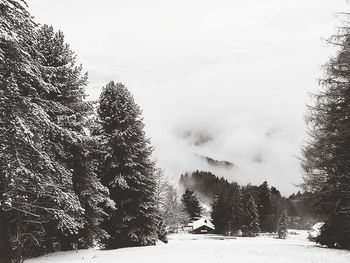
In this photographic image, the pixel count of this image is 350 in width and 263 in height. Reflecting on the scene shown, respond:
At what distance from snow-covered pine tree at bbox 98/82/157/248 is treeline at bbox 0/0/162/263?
0.25 ft

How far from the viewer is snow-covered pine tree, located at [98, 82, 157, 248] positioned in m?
28.1

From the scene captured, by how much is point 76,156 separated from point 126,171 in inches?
252

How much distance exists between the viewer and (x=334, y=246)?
23.2 meters

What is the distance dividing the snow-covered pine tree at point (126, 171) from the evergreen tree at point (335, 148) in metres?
12.2

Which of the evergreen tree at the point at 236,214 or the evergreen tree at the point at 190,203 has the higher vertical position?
the evergreen tree at the point at 190,203

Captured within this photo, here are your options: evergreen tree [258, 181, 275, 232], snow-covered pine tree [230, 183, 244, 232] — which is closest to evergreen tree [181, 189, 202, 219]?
evergreen tree [258, 181, 275, 232]

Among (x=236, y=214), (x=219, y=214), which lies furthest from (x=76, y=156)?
(x=219, y=214)

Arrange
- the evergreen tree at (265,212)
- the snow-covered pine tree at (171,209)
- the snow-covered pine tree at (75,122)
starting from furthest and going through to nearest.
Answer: the evergreen tree at (265,212) → the snow-covered pine tree at (171,209) → the snow-covered pine tree at (75,122)

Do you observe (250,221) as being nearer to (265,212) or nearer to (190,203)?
(265,212)

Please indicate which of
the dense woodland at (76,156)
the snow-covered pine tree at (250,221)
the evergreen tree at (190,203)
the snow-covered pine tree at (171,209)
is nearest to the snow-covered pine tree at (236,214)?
the snow-covered pine tree at (250,221)

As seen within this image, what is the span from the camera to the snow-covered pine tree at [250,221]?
317 ft

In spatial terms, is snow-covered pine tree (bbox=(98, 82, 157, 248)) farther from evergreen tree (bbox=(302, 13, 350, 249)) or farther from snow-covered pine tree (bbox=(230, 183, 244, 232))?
snow-covered pine tree (bbox=(230, 183, 244, 232))

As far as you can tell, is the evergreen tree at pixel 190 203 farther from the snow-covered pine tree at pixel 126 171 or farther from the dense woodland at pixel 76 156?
the snow-covered pine tree at pixel 126 171

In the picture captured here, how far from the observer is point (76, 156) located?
2377 cm
